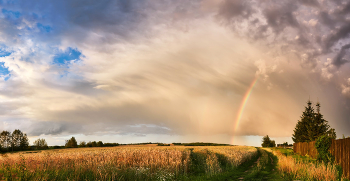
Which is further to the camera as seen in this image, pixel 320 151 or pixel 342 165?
pixel 320 151

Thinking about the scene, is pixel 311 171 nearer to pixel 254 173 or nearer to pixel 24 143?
pixel 254 173

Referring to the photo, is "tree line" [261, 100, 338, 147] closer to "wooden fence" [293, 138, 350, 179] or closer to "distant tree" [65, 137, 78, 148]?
"wooden fence" [293, 138, 350, 179]

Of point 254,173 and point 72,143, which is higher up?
point 254,173

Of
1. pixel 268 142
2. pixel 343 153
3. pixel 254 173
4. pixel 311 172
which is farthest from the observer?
pixel 268 142

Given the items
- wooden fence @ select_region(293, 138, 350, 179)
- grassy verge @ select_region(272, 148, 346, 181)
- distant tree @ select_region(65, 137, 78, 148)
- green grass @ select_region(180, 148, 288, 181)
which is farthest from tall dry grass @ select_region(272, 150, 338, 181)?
distant tree @ select_region(65, 137, 78, 148)

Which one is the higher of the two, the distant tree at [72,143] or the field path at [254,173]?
the field path at [254,173]

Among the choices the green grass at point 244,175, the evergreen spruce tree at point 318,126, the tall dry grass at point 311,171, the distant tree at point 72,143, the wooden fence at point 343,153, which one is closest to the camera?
the tall dry grass at point 311,171

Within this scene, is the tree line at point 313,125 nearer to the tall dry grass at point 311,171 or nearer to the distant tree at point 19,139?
the tall dry grass at point 311,171

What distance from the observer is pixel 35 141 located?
320 feet

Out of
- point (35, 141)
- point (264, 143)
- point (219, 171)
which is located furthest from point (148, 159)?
point (264, 143)

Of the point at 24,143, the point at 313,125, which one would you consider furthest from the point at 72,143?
the point at 313,125

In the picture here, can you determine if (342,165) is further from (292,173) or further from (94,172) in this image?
(94,172)

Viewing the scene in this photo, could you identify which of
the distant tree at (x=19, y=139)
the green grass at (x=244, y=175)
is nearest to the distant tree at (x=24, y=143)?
the distant tree at (x=19, y=139)

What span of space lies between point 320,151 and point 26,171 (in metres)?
25.0
